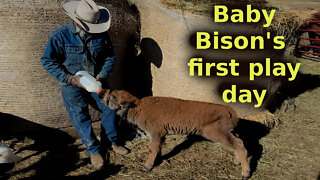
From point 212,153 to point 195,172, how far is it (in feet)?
2.05

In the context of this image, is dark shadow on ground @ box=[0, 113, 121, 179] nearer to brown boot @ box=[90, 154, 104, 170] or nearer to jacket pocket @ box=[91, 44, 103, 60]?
brown boot @ box=[90, 154, 104, 170]

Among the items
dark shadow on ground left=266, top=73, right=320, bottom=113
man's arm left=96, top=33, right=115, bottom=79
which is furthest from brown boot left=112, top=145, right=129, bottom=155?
dark shadow on ground left=266, top=73, right=320, bottom=113

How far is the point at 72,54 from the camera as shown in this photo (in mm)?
4176

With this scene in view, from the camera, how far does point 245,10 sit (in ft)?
16.8

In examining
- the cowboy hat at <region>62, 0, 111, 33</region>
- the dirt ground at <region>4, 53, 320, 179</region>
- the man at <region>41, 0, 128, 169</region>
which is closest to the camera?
the cowboy hat at <region>62, 0, 111, 33</region>

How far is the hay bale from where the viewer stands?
437 centimetres

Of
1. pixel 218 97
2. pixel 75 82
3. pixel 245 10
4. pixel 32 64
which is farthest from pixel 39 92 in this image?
pixel 245 10

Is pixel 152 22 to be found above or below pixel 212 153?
above

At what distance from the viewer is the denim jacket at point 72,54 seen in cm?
405

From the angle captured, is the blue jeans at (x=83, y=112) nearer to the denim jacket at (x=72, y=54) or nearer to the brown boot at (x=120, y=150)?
the denim jacket at (x=72, y=54)

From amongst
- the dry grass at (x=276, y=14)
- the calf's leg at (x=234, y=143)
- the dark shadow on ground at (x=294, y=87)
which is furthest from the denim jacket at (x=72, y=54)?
the dark shadow on ground at (x=294, y=87)

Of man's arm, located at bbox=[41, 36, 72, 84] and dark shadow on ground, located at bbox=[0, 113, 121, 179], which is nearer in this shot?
man's arm, located at bbox=[41, 36, 72, 84]

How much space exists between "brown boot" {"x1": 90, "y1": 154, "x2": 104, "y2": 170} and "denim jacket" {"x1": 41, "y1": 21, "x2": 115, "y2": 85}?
1.21 meters

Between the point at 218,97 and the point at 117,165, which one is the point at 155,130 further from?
the point at 218,97
